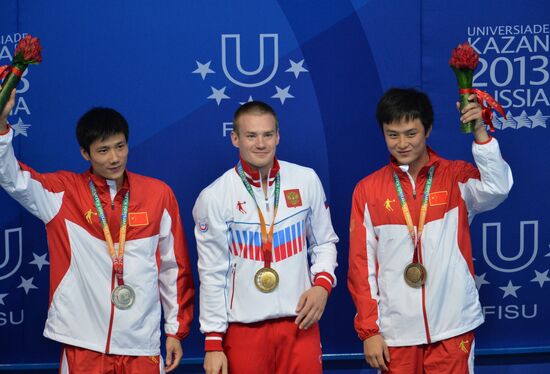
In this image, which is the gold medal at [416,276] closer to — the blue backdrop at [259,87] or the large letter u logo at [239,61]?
the blue backdrop at [259,87]

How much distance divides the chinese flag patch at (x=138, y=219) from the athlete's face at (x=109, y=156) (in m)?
0.19

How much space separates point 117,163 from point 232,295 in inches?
31.1

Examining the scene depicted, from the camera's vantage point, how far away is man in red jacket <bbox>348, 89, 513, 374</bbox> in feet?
13.2

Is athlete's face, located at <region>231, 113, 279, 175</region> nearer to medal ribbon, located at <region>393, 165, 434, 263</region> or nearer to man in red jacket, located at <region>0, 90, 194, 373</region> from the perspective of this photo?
man in red jacket, located at <region>0, 90, 194, 373</region>

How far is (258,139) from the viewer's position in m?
4.15

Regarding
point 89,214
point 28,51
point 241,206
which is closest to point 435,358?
point 241,206

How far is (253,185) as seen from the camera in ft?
13.8

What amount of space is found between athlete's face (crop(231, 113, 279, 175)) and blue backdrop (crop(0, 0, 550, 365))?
0.84 meters

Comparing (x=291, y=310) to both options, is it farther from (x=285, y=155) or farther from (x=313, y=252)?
(x=285, y=155)

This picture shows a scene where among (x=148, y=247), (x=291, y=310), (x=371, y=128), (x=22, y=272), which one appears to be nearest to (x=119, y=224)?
(x=148, y=247)

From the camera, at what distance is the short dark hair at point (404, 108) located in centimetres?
410

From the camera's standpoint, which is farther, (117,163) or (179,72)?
(179,72)

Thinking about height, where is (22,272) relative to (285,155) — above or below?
below

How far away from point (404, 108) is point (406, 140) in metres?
0.15
